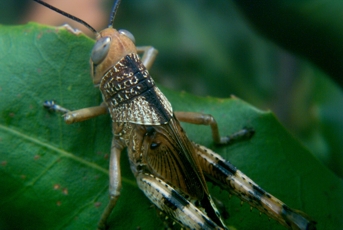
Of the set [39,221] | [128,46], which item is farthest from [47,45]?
[39,221]

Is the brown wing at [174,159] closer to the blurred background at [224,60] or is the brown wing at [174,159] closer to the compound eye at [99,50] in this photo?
the compound eye at [99,50]

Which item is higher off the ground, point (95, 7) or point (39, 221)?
point (95, 7)

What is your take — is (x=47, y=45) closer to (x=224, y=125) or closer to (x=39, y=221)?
(x=39, y=221)

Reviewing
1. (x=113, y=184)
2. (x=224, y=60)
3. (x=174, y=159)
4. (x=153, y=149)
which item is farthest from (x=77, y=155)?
(x=224, y=60)

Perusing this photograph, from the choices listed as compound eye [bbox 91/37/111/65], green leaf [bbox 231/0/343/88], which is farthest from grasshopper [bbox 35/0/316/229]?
green leaf [bbox 231/0/343/88]

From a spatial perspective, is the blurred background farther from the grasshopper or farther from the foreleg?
the foreleg

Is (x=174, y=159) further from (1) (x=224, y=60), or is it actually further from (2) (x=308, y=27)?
(1) (x=224, y=60)
